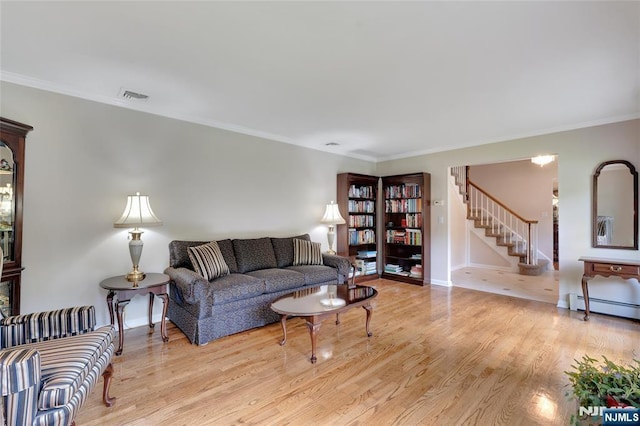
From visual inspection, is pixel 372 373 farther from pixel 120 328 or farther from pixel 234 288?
pixel 120 328

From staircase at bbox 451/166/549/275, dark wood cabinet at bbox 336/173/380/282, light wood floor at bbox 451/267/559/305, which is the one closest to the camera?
light wood floor at bbox 451/267/559/305

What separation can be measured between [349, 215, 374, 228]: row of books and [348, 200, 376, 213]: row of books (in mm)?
112

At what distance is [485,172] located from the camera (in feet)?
25.6

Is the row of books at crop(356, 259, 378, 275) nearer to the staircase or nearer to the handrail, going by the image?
the staircase

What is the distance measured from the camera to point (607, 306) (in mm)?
3695

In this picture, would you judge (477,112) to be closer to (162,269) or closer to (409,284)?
(409,284)

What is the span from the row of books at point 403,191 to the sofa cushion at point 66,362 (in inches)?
194

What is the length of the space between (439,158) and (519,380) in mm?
3801

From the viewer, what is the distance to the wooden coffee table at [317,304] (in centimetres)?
249

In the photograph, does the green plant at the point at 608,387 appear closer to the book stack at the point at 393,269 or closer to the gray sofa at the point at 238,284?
the gray sofa at the point at 238,284

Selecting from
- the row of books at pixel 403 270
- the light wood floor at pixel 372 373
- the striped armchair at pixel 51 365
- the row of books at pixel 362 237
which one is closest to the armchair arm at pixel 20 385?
the striped armchair at pixel 51 365

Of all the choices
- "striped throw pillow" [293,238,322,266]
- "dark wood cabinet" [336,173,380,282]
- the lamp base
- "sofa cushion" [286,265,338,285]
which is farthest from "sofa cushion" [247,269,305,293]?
"dark wood cabinet" [336,173,380,282]

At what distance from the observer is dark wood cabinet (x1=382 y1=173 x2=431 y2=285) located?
5336 millimetres

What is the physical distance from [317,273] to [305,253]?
52 centimetres
